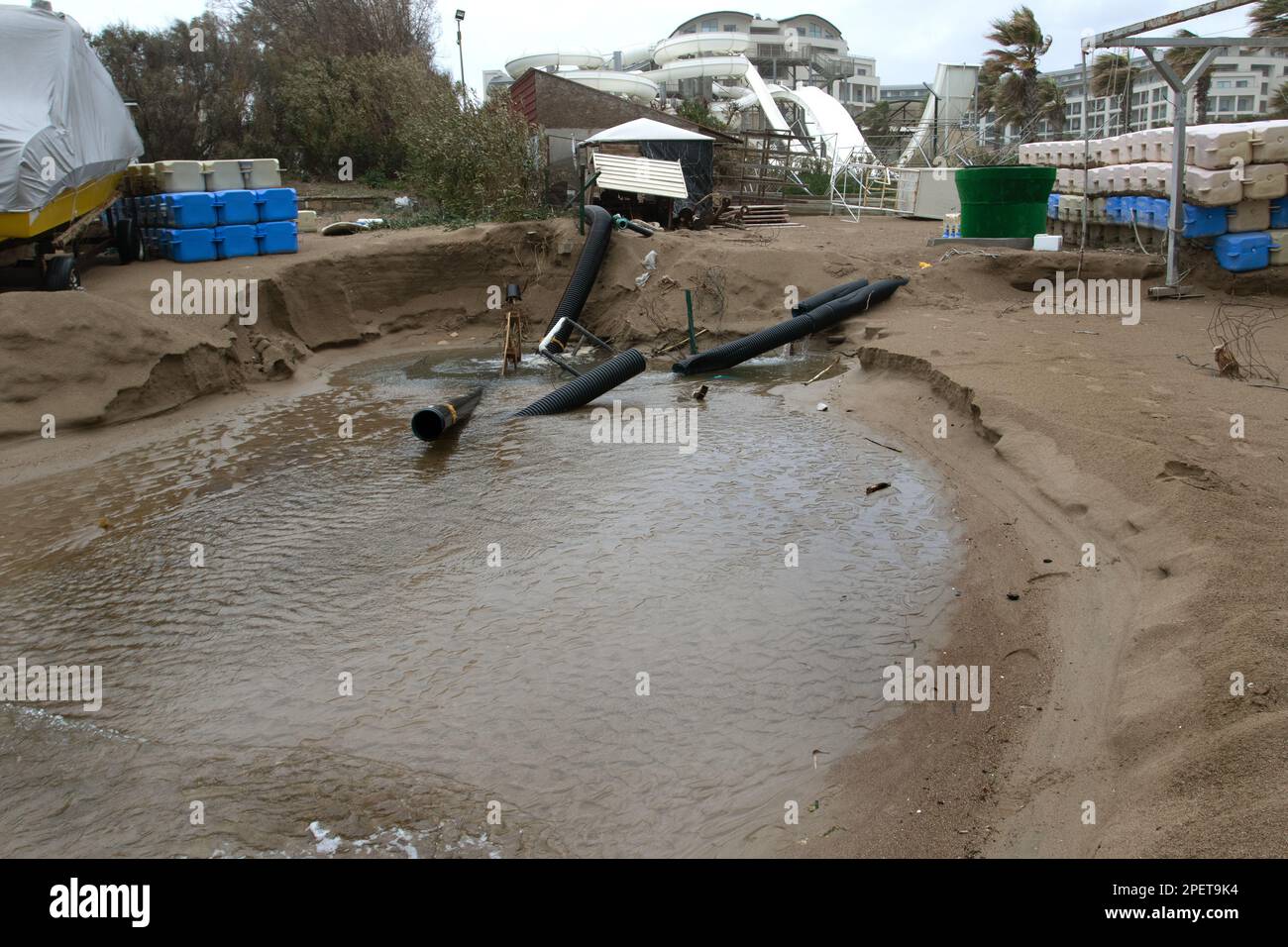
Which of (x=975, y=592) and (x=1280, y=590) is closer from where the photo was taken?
(x=1280, y=590)

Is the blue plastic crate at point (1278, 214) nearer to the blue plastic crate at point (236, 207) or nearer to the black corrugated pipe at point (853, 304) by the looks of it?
the black corrugated pipe at point (853, 304)

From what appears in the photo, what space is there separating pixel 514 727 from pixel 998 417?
6.13 meters

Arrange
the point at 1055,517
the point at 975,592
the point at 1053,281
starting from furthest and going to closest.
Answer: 1. the point at 1053,281
2. the point at 1055,517
3. the point at 975,592

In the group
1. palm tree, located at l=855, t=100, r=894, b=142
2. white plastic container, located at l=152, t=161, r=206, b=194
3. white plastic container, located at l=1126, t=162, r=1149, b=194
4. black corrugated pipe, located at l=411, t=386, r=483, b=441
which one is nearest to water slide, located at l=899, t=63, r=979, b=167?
palm tree, located at l=855, t=100, r=894, b=142

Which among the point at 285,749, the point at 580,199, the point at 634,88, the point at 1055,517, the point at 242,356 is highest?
the point at 634,88

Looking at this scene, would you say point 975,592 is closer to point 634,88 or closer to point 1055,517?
point 1055,517

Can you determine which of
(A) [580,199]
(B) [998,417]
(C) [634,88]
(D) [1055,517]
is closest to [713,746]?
(D) [1055,517]

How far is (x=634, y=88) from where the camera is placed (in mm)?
39250

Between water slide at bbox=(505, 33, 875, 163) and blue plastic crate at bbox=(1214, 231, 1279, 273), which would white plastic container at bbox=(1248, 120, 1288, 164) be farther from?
water slide at bbox=(505, 33, 875, 163)

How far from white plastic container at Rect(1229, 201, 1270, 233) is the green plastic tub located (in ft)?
11.3

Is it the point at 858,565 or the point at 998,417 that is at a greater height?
the point at 998,417

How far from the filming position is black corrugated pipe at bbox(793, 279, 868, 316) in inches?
628

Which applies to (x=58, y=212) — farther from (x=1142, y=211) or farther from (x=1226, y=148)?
(x=1226, y=148)

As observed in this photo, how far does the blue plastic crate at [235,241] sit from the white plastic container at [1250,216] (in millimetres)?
16099
